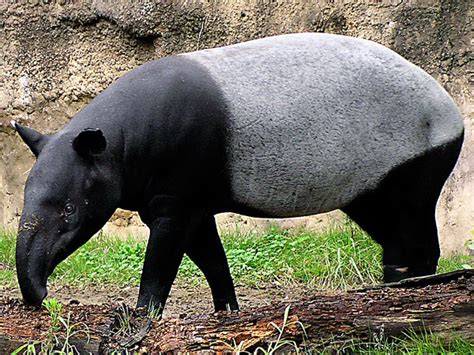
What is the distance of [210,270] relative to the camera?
4.77 meters

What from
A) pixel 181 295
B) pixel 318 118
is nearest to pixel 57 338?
pixel 318 118

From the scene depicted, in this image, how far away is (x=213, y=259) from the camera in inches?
187

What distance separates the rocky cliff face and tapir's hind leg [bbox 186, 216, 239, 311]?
2787 mm

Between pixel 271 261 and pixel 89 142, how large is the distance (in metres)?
3.21

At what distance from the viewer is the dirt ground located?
20.0 feet

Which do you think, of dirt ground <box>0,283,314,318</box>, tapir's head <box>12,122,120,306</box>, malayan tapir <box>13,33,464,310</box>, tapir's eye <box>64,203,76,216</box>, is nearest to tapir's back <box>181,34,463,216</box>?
malayan tapir <box>13,33,464,310</box>

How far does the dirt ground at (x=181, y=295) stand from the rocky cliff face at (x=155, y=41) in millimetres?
1273

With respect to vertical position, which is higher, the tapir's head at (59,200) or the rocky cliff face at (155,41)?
the tapir's head at (59,200)

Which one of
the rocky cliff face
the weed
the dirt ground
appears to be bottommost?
the dirt ground

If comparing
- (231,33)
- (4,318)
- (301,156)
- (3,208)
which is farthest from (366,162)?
(3,208)

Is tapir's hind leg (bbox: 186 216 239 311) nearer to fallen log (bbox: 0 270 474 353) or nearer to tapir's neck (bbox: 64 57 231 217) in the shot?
tapir's neck (bbox: 64 57 231 217)

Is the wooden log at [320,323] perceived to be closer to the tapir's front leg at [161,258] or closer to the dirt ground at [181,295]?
the tapir's front leg at [161,258]

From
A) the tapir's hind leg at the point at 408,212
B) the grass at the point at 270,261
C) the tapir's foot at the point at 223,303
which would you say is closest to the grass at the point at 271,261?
the grass at the point at 270,261

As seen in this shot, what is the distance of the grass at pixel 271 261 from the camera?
636 centimetres
